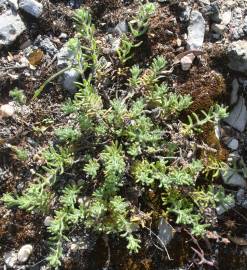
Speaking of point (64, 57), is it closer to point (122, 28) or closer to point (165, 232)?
point (122, 28)

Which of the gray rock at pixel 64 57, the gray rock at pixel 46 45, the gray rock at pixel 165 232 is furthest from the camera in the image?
the gray rock at pixel 46 45

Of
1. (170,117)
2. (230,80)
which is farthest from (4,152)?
(230,80)

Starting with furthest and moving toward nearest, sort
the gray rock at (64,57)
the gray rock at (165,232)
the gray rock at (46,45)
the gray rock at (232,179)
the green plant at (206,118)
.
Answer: the gray rock at (46,45), the gray rock at (64,57), the gray rock at (232,179), the gray rock at (165,232), the green plant at (206,118)

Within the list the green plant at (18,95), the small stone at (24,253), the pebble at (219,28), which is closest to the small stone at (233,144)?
the pebble at (219,28)

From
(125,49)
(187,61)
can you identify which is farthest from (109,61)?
(187,61)

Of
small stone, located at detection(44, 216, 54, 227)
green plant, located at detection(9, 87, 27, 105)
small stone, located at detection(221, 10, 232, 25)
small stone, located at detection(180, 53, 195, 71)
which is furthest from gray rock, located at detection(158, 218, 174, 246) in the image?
small stone, located at detection(221, 10, 232, 25)

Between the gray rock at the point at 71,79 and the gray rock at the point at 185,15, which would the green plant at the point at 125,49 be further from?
the gray rock at the point at 185,15

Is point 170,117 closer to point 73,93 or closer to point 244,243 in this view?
point 73,93
